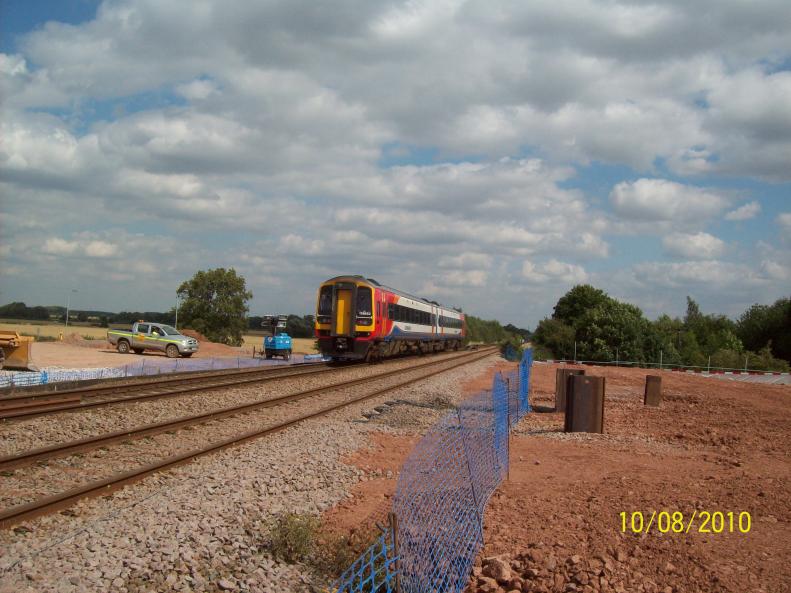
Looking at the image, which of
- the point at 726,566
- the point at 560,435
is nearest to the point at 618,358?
the point at 560,435

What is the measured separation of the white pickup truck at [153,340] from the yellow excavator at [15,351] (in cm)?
1074

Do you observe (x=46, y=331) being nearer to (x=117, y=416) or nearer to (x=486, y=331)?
(x=117, y=416)

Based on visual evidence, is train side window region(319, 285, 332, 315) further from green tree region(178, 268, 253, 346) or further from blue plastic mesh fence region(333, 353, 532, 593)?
green tree region(178, 268, 253, 346)

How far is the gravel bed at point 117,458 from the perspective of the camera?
7.38 meters

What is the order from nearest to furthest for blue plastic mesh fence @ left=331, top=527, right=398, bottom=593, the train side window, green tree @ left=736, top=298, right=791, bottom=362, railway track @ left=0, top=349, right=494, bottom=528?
blue plastic mesh fence @ left=331, top=527, right=398, bottom=593, railway track @ left=0, top=349, right=494, bottom=528, the train side window, green tree @ left=736, top=298, right=791, bottom=362

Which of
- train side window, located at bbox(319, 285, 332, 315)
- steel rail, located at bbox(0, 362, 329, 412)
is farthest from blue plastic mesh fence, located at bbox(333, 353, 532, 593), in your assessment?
train side window, located at bbox(319, 285, 332, 315)

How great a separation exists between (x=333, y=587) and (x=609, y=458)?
5.89m

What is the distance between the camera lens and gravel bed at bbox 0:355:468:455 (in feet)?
32.5

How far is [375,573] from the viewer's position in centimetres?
414

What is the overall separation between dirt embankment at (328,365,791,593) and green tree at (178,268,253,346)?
5003 centimetres

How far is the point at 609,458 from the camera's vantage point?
378 inches

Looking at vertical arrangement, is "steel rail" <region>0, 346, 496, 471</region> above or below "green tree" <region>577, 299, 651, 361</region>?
below

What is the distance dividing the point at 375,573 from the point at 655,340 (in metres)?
43.9

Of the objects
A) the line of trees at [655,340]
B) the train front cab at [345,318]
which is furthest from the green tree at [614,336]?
the train front cab at [345,318]
